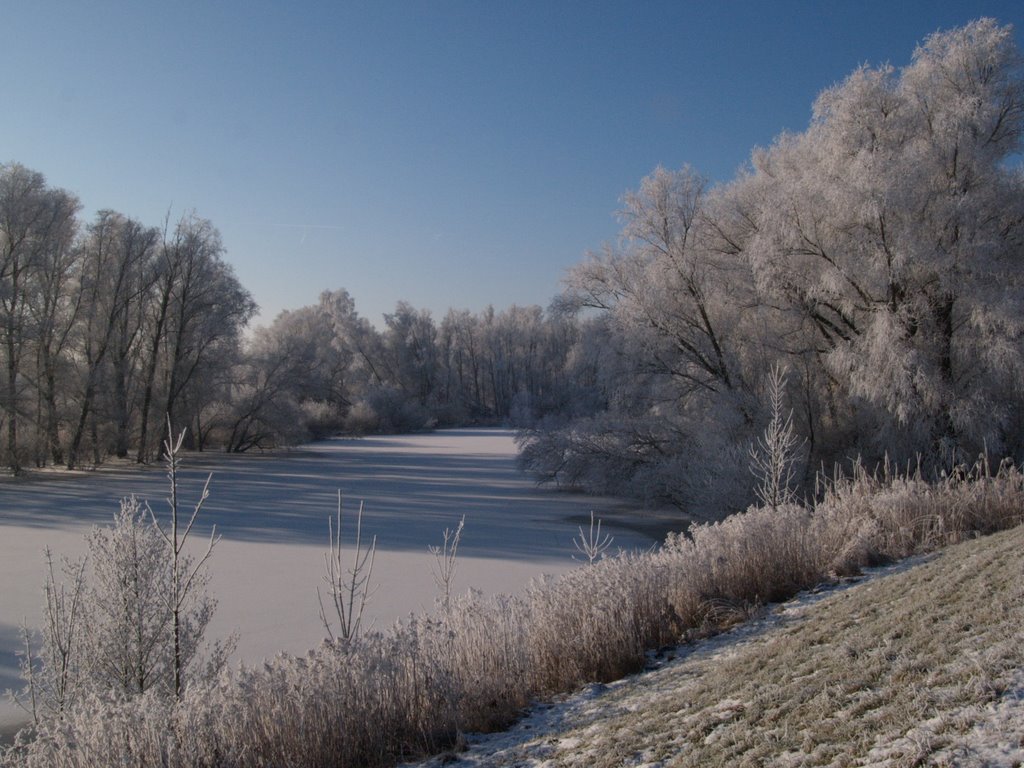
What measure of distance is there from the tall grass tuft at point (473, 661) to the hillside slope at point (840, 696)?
1.33 feet

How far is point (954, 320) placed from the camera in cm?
1628

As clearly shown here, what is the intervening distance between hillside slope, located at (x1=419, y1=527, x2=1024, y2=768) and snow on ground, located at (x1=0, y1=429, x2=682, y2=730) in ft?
11.2

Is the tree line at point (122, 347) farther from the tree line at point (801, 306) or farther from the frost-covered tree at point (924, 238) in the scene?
the frost-covered tree at point (924, 238)

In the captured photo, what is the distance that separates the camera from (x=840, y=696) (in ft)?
10.2

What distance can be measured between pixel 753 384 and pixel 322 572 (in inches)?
471

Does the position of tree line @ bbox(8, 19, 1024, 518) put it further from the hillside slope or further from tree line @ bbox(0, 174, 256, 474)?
the hillside slope

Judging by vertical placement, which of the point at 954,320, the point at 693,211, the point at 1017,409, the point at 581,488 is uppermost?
the point at 693,211

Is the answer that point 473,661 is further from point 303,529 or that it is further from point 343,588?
point 303,529

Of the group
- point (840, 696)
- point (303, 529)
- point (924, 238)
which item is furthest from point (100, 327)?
point (840, 696)

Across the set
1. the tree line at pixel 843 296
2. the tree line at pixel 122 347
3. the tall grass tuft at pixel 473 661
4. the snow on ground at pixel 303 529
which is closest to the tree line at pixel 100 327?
the tree line at pixel 122 347

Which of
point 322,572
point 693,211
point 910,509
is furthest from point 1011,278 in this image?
point 322,572

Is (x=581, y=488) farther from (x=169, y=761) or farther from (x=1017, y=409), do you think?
(x=169, y=761)

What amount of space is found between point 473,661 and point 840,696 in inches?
97.3

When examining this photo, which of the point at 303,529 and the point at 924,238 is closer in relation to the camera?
the point at 303,529
